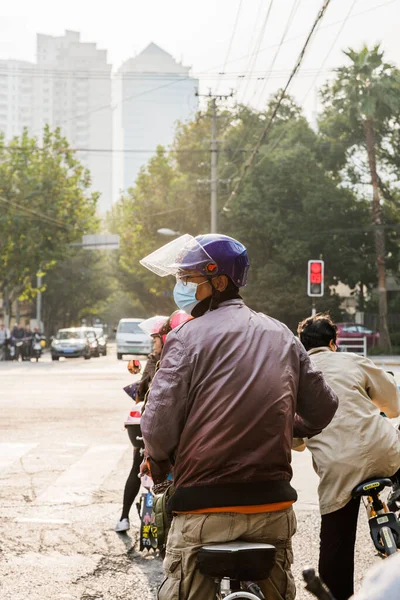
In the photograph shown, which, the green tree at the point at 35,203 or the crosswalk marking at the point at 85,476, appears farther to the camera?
the green tree at the point at 35,203

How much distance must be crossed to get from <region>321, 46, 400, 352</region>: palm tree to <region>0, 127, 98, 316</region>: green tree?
516 inches

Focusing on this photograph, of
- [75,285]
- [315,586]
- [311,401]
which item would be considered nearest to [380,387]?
[311,401]

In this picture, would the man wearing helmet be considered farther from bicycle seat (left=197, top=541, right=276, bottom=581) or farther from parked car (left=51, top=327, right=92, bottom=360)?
parked car (left=51, top=327, right=92, bottom=360)

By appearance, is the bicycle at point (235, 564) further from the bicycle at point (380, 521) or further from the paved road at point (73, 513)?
the paved road at point (73, 513)

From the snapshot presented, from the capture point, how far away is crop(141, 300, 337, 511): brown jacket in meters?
2.92

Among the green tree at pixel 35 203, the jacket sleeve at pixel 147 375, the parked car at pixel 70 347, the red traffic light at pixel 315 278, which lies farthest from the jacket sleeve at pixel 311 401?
the green tree at pixel 35 203

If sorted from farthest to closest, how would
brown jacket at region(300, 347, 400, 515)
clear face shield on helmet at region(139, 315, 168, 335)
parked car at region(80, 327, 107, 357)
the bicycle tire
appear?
parked car at region(80, 327, 107, 357), clear face shield on helmet at region(139, 315, 168, 335), brown jacket at region(300, 347, 400, 515), the bicycle tire

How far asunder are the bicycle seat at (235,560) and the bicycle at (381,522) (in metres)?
1.62

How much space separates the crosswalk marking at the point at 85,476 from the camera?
866cm

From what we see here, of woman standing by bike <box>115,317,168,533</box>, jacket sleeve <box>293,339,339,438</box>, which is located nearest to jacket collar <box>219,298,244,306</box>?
jacket sleeve <box>293,339,339,438</box>

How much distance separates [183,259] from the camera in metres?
3.21

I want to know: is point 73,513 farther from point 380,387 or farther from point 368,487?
point 368,487

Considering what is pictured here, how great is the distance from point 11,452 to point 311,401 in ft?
28.6

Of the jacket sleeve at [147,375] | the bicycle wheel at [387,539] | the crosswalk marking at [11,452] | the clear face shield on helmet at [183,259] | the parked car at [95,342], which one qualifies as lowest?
the parked car at [95,342]
